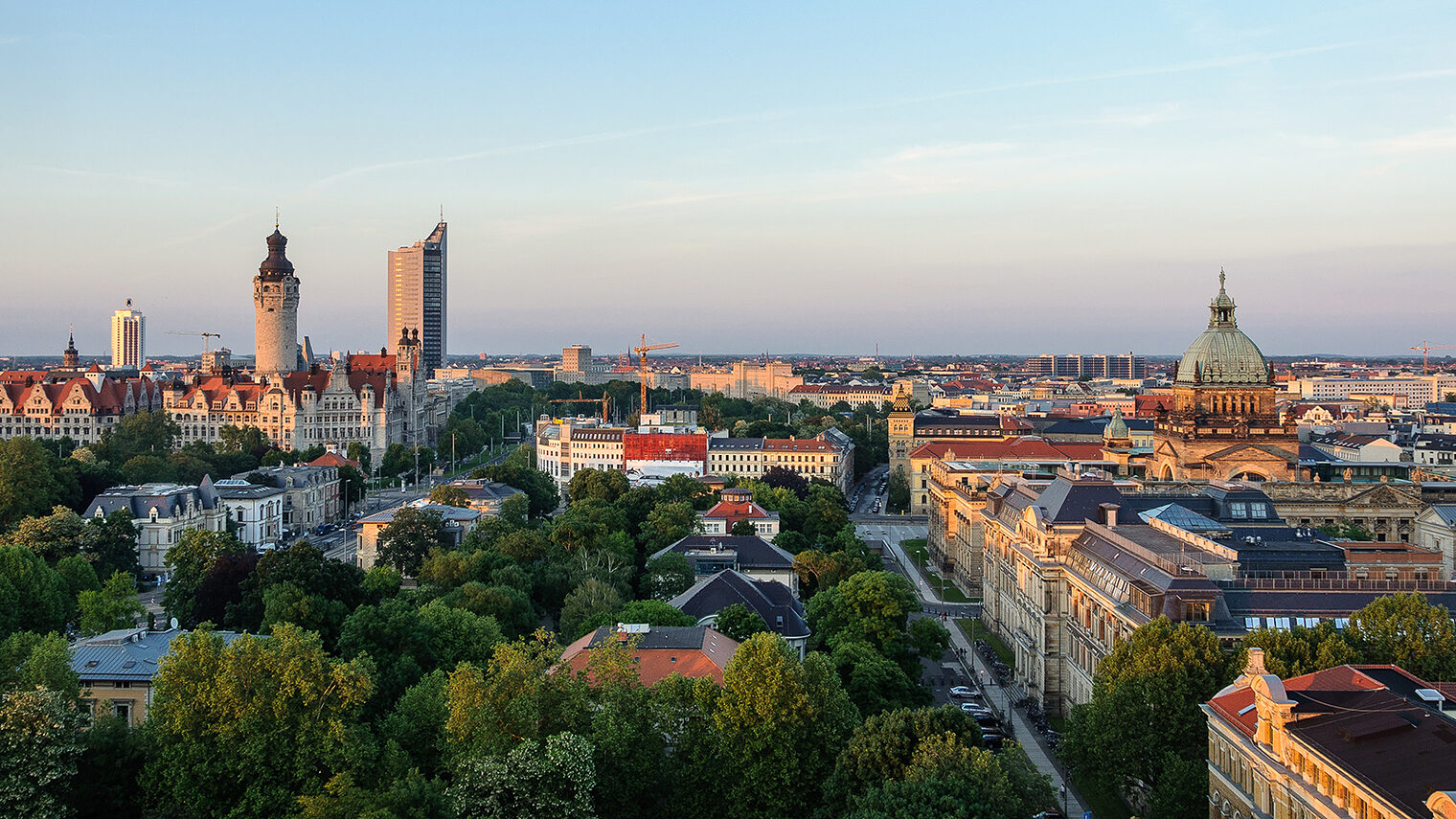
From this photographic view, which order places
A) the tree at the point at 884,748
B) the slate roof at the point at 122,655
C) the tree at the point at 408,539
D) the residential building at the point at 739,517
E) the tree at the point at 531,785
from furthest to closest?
the residential building at the point at 739,517
the tree at the point at 408,539
the slate roof at the point at 122,655
the tree at the point at 884,748
the tree at the point at 531,785

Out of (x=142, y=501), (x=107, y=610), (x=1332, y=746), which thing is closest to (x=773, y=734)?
(x=1332, y=746)

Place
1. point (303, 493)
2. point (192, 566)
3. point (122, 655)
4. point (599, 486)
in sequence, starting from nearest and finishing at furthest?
point (122, 655) < point (192, 566) < point (599, 486) < point (303, 493)

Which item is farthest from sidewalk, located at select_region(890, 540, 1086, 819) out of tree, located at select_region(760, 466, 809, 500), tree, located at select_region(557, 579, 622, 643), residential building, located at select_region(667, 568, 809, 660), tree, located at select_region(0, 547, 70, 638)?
tree, located at select_region(0, 547, 70, 638)

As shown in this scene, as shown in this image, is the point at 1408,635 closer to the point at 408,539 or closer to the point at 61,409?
the point at 408,539

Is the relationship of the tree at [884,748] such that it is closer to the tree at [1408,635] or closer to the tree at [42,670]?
the tree at [1408,635]

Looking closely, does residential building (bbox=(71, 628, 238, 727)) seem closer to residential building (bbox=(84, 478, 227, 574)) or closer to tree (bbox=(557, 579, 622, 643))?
tree (bbox=(557, 579, 622, 643))

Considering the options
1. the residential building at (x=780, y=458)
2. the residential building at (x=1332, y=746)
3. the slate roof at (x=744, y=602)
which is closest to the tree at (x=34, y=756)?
the slate roof at (x=744, y=602)

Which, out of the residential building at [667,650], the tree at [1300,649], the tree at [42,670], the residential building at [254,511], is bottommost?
the residential building at [254,511]

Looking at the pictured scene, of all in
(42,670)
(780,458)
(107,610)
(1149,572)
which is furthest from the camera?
(780,458)

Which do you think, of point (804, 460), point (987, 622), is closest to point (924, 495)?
point (804, 460)
